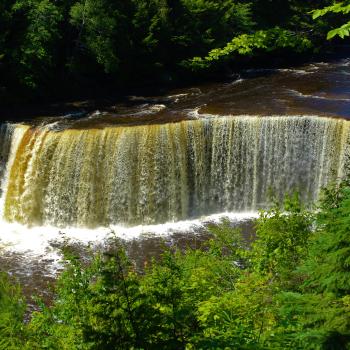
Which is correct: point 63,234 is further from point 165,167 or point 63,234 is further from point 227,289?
point 227,289

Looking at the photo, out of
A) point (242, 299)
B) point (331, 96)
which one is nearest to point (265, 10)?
point (331, 96)

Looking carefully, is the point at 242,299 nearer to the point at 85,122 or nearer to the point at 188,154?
the point at 188,154

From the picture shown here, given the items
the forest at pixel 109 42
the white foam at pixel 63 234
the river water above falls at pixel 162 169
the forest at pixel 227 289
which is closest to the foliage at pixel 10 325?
the forest at pixel 227 289

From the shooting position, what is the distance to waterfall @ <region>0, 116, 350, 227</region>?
588 inches

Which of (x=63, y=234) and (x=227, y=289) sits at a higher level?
A: (x=227, y=289)

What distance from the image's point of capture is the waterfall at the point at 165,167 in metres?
14.9

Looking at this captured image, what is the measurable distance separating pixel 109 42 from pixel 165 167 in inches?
310

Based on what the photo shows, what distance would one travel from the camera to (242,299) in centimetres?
505

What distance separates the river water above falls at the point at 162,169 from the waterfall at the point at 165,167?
1.1 inches

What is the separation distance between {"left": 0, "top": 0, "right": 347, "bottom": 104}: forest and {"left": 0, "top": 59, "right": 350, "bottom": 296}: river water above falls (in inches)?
166

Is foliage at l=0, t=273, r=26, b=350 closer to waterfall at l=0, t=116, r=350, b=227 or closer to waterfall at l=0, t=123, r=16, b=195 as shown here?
waterfall at l=0, t=116, r=350, b=227

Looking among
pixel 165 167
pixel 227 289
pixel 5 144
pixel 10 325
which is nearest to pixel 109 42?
pixel 5 144

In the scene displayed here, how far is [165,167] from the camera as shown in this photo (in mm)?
15156


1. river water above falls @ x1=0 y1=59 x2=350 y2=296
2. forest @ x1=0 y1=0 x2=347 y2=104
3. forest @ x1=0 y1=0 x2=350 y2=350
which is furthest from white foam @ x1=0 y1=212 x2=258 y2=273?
forest @ x1=0 y1=0 x2=347 y2=104
